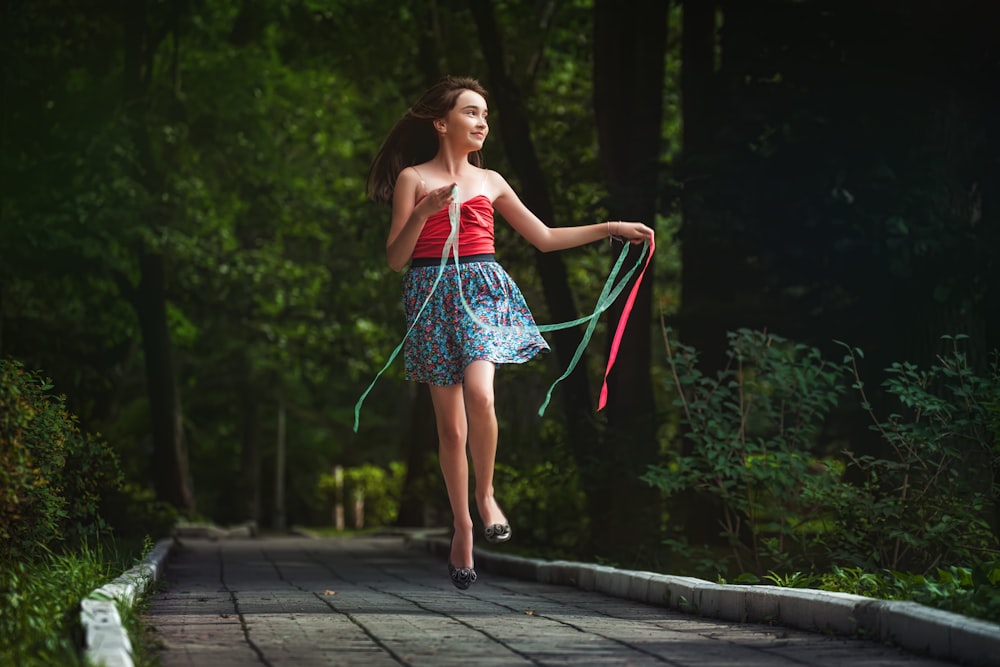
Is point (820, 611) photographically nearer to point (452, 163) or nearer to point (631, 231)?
point (631, 231)

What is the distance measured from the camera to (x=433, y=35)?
1945cm

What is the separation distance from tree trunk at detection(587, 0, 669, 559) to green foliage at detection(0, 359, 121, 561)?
557cm

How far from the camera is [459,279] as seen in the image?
7.30 metres

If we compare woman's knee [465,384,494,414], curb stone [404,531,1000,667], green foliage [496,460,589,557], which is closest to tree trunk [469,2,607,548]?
green foliage [496,460,589,557]

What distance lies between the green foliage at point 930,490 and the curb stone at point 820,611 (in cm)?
149

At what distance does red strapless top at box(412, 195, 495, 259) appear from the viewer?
738 cm

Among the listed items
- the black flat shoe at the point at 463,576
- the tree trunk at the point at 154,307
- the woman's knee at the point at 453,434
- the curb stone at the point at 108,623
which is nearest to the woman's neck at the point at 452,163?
the woman's knee at the point at 453,434

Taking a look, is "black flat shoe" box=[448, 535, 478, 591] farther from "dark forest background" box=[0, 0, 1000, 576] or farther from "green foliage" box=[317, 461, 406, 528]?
"green foliage" box=[317, 461, 406, 528]

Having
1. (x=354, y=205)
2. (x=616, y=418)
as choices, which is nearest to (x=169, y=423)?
(x=354, y=205)

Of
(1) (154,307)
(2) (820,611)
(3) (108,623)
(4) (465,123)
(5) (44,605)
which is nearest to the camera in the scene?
(3) (108,623)

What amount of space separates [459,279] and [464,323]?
0.75 ft

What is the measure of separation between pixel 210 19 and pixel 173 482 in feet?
27.3

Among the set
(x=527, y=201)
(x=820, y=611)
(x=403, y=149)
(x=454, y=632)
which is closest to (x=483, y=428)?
(x=454, y=632)

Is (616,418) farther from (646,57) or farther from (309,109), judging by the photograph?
(309,109)
